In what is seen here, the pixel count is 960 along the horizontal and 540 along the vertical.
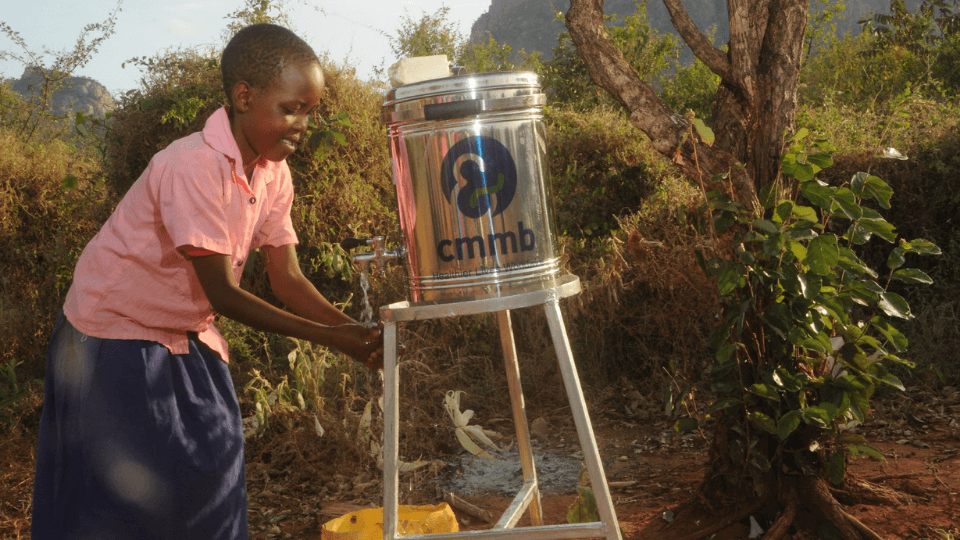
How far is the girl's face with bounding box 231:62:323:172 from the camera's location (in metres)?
1.84

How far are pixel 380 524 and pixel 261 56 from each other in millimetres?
1514

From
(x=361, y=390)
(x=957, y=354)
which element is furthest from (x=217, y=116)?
(x=957, y=354)

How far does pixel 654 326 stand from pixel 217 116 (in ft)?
11.9

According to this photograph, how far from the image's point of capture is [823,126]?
Answer: 588 cm

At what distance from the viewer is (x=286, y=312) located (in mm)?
1846

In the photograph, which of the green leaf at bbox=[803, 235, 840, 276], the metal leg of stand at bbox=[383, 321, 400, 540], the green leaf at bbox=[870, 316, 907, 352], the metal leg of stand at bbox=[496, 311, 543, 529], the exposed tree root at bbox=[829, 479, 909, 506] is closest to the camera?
the metal leg of stand at bbox=[383, 321, 400, 540]

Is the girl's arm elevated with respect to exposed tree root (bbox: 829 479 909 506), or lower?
elevated

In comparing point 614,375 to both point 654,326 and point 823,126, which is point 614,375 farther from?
point 823,126

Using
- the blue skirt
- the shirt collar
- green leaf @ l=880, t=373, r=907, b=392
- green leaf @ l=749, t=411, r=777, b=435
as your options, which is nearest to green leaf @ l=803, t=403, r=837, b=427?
green leaf @ l=749, t=411, r=777, b=435

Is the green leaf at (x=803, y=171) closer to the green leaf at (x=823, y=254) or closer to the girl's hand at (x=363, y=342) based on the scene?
the green leaf at (x=823, y=254)

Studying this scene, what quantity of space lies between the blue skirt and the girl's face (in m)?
0.53

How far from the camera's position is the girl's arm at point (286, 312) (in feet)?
5.87

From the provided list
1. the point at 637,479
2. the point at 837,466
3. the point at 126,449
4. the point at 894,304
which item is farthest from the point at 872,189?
the point at 126,449

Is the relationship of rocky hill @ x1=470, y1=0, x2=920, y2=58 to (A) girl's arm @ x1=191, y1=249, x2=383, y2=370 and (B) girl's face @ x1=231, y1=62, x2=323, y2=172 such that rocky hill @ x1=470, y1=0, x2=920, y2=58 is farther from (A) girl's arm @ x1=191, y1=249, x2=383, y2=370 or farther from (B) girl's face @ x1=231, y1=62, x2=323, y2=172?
(B) girl's face @ x1=231, y1=62, x2=323, y2=172
